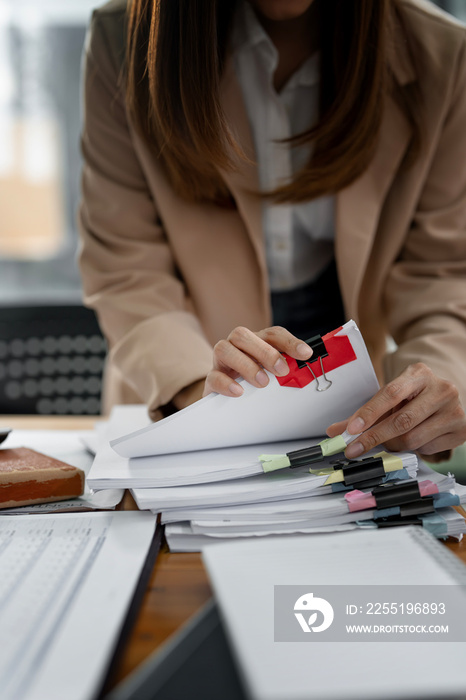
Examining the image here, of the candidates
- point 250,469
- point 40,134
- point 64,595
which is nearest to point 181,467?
point 250,469

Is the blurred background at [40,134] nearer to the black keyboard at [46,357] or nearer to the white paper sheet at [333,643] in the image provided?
the black keyboard at [46,357]

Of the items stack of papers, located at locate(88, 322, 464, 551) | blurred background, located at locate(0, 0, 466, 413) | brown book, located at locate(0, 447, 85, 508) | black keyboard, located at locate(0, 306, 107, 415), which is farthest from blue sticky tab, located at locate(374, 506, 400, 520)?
blurred background, located at locate(0, 0, 466, 413)

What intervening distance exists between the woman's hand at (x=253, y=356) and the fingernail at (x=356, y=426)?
68mm

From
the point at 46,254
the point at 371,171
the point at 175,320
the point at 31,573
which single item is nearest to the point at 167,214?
the point at 175,320

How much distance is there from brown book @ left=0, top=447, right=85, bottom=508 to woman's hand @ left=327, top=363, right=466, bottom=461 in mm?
234

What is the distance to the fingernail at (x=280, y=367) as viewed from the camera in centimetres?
52

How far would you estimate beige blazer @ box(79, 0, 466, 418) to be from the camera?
0.80 meters

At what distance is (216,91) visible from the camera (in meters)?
Answer: 0.67

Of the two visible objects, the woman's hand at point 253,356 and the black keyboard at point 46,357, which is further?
the black keyboard at point 46,357

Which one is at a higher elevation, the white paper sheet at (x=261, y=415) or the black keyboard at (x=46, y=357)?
the white paper sheet at (x=261, y=415)

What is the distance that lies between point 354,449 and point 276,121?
1.67 feet

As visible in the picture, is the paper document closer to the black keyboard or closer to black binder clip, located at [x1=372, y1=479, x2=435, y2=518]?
black binder clip, located at [x1=372, y1=479, x2=435, y2=518]

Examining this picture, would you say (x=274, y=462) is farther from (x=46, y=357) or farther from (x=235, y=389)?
(x=46, y=357)

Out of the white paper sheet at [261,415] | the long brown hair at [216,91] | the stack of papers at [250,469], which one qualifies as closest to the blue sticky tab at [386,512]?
the stack of papers at [250,469]
